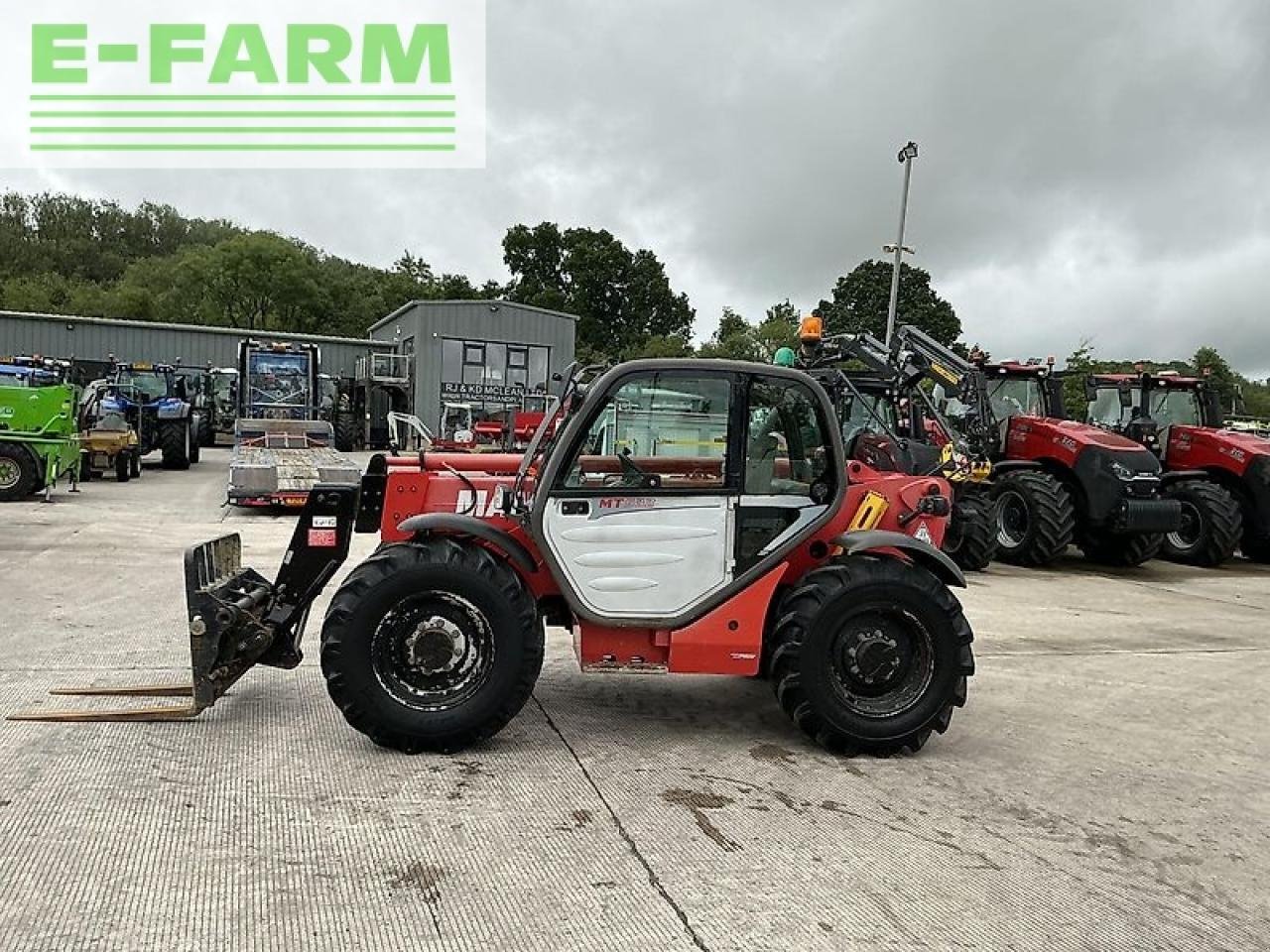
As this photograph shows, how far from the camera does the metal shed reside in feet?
113

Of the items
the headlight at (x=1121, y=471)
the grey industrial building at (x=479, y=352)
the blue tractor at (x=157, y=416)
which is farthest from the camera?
the grey industrial building at (x=479, y=352)

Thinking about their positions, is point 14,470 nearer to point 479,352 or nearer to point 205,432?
point 205,432

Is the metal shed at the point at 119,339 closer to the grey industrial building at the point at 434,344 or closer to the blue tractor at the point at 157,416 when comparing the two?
the grey industrial building at the point at 434,344

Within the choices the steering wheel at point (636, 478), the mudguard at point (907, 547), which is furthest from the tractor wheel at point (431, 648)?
the mudguard at point (907, 547)

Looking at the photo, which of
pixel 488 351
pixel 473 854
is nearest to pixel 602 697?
pixel 473 854

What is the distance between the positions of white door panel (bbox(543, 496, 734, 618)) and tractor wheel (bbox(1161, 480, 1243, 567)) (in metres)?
9.55

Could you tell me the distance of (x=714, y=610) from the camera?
178 inches

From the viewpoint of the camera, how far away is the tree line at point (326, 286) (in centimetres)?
5016

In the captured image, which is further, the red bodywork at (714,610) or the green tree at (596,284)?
the green tree at (596,284)

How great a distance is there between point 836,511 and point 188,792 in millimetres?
2970

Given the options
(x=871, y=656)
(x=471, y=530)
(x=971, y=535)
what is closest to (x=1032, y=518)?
(x=971, y=535)

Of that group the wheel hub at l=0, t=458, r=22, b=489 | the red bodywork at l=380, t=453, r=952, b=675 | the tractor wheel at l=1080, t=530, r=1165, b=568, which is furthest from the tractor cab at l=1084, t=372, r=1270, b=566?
the wheel hub at l=0, t=458, r=22, b=489

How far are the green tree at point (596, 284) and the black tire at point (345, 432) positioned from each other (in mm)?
24783

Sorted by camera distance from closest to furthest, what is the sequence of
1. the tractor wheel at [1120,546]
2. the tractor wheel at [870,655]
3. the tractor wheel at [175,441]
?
1. the tractor wheel at [870,655]
2. the tractor wheel at [1120,546]
3. the tractor wheel at [175,441]
